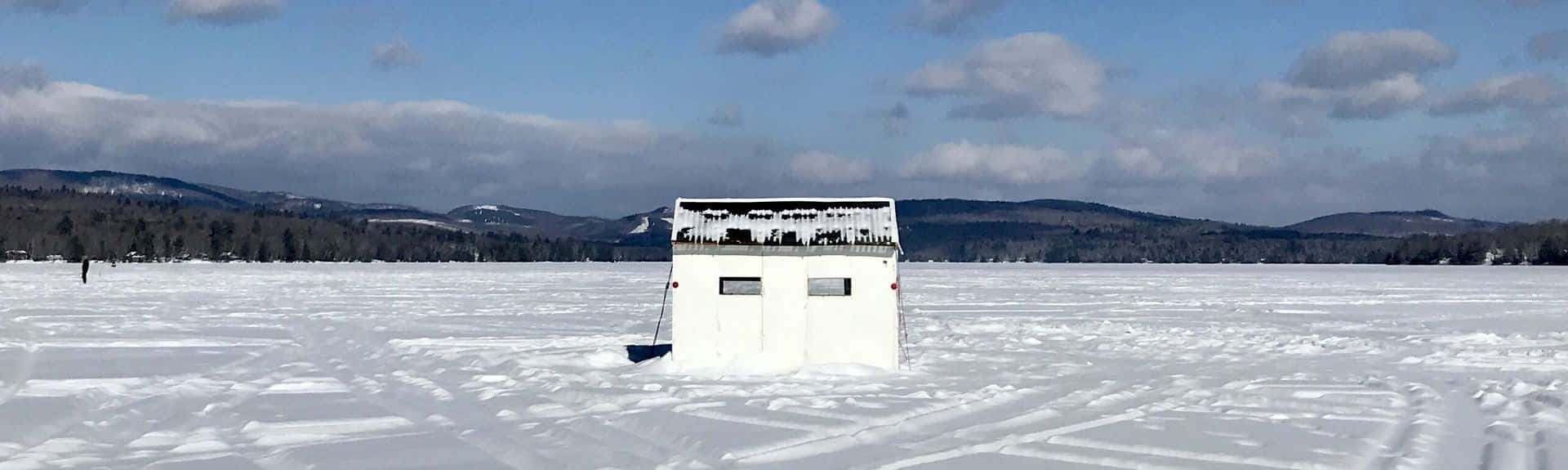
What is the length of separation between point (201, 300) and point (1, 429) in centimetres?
2645

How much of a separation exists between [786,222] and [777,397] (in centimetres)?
374

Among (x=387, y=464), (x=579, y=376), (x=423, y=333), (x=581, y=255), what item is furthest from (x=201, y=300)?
(x=581, y=255)

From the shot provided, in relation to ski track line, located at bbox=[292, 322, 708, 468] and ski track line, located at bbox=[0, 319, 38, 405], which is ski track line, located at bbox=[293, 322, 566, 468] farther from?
ski track line, located at bbox=[0, 319, 38, 405]

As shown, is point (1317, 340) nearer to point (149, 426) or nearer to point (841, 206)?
point (841, 206)

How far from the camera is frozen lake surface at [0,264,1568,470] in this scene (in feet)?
32.3

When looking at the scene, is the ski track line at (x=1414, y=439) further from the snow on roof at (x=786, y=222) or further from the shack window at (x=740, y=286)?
the shack window at (x=740, y=286)

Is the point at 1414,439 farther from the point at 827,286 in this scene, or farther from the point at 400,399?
the point at 400,399

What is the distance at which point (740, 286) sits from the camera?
1647cm

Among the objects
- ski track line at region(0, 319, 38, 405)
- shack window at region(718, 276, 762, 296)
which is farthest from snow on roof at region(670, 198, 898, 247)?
ski track line at region(0, 319, 38, 405)

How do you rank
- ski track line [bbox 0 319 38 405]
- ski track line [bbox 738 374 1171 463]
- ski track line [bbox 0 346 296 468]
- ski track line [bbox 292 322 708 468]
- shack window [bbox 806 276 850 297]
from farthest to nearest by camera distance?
shack window [bbox 806 276 850 297] < ski track line [bbox 0 319 38 405] < ski track line [bbox 0 346 296 468] < ski track line [bbox 738 374 1171 463] < ski track line [bbox 292 322 708 468]

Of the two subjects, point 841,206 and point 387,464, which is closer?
point 387,464

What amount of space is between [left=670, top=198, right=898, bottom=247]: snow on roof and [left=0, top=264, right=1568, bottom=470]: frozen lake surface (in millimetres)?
1851

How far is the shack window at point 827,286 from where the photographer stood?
16.2m

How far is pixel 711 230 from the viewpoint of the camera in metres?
16.5
